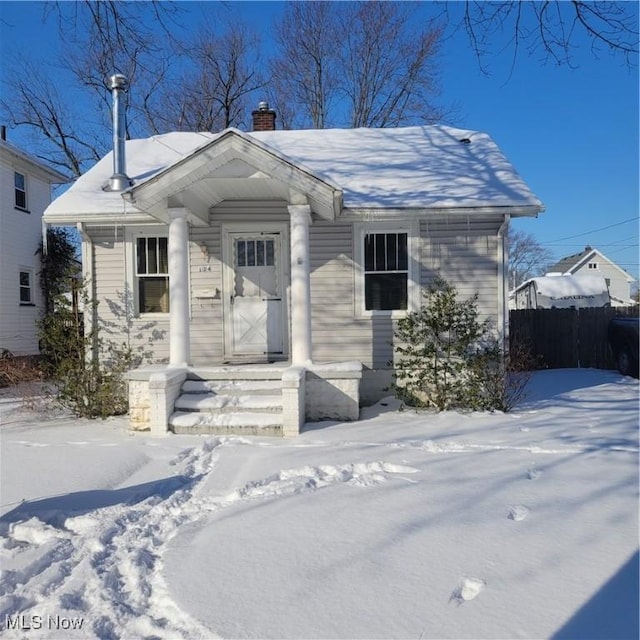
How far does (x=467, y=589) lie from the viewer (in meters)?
2.65

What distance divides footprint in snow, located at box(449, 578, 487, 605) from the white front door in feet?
20.2

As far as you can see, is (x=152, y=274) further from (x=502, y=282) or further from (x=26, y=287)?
(x=26, y=287)

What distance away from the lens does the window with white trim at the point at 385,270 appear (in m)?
8.44

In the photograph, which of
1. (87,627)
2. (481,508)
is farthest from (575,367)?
(87,627)

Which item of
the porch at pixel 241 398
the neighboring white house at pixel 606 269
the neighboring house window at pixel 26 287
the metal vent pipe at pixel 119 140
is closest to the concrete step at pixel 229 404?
the porch at pixel 241 398

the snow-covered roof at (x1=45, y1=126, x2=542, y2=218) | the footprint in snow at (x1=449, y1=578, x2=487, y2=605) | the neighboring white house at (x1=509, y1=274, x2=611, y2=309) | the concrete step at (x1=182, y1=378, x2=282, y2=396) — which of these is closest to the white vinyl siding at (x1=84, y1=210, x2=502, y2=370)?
the snow-covered roof at (x1=45, y1=126, x2=542, y2=218)

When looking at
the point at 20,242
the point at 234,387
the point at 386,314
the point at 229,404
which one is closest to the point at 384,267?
the point at 386,314

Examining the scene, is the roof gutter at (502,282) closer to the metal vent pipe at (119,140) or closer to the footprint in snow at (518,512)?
the footprint in snow at (518,512)

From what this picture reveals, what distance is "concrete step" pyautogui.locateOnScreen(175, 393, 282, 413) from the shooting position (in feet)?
21.4

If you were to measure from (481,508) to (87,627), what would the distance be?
2711 millimetres

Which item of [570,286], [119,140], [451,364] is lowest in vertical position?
[451,364]

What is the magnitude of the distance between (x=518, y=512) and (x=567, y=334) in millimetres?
11016

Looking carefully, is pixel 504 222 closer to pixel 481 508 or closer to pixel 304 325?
pixel 304 325

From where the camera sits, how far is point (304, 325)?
7078 mm
